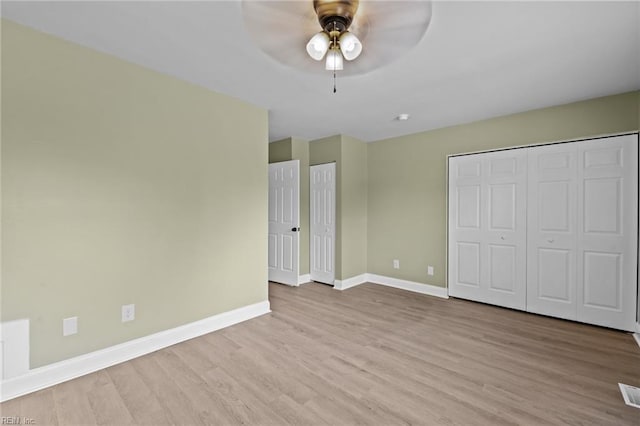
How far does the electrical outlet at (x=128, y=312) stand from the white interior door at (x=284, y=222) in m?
2.41

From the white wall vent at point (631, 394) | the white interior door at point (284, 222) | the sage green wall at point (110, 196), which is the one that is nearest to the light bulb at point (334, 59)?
the sage green wall at point (110, 196)

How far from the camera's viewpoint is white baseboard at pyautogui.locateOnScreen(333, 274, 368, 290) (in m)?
4.61

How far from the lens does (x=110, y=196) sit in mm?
2328

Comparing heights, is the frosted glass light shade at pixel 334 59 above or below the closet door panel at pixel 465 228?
above

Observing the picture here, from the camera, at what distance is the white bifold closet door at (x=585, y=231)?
300cm

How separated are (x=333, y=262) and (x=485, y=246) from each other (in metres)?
2.13

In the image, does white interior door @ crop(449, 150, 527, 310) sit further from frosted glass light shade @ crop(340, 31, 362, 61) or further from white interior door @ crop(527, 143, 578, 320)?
frosted glass light shade @ crop(340, 31, 362, 61)

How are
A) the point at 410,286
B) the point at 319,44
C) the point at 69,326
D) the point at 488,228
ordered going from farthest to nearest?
the point at 410,286
the point at 488,228
the point at 69,326
the point at 319,44

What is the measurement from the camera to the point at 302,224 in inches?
201

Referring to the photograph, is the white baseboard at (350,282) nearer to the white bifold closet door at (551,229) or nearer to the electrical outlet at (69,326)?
the white bifold closet door at (551,229)

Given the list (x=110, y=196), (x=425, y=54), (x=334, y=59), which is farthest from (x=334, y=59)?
(x=110, y=196)

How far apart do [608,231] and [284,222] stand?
390 cm

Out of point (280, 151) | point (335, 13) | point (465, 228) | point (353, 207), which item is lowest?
point (465, 228)

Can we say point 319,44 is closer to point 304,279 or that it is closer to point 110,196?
point 110,196
